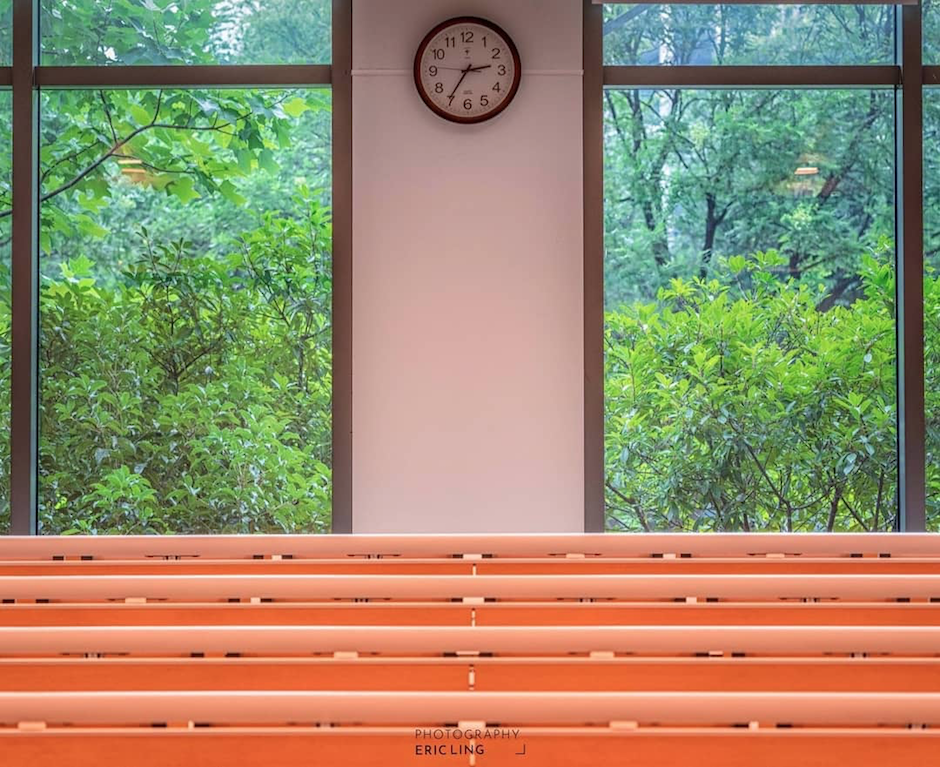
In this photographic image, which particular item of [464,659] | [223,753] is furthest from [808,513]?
[223,753]

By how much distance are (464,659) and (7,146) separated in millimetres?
3701

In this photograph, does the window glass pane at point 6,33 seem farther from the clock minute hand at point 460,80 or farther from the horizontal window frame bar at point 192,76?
the clock minute hand at point 460,80

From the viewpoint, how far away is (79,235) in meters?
4.31

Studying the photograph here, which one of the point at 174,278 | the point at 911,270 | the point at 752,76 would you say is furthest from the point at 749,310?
the point at 174,278

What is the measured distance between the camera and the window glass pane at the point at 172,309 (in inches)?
169

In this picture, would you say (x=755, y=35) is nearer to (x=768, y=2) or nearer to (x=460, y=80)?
(x=768, y=2)

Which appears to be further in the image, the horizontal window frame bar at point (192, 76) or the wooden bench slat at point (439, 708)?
the horizontal window frame bar at point (192, 76)

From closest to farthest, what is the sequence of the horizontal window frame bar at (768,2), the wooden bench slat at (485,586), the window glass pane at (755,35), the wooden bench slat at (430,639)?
the wooden bench slat at (430,639), the wooden bench slat at (485,586), the horizontal window frame bar at (768,2), the window glass pane at (755,35)

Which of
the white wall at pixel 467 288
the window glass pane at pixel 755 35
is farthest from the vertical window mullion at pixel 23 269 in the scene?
the window glass pane at pixel 755 35

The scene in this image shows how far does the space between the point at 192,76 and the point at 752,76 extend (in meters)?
2.38

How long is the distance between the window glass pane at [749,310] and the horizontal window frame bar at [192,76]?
1298mm

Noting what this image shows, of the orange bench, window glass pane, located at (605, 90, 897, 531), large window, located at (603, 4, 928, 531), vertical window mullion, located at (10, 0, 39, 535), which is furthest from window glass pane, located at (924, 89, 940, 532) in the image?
vertical window mullion, located at (10, 0, 39, 535)

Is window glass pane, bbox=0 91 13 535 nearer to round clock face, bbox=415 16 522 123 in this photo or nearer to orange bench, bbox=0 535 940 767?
round clock face, bbox=415 16 522 123

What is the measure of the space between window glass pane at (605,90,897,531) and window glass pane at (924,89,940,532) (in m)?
0.15
